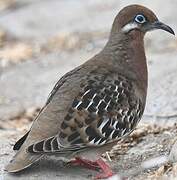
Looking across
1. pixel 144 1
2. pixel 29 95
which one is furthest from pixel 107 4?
pixel 29 95

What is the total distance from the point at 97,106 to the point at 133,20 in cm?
100

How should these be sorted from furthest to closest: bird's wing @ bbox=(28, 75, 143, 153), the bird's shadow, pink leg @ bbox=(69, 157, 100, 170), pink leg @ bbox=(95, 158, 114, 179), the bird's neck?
the bird's neck
pink leg @ bbox=(69, 157, 100, 170)
pink leg @ bbox=(95, 158, 114, 179)
the bird's shadow
bird's wing @ bbox=(28, 75, 143, 153)

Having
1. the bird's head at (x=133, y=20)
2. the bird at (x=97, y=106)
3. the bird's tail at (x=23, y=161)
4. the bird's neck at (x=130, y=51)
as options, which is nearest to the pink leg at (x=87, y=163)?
the bird at (x=97, y=106)

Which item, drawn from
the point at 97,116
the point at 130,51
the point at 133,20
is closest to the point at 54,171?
the point at 97,116

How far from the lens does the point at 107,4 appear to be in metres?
13.8

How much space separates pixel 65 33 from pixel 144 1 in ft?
4.96

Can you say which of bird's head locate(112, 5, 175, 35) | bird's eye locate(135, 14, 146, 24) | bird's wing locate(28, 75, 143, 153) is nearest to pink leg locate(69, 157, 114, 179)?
bird's wing locate(28, 75, 143, 153)

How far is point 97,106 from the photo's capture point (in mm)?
6543

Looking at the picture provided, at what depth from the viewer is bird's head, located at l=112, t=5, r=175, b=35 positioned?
7156 millimetres

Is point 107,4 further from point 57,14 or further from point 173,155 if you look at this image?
point 173,155

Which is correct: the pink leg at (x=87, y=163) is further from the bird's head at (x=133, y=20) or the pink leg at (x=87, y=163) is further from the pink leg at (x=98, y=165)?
the bird's head at (x=133, y=20)

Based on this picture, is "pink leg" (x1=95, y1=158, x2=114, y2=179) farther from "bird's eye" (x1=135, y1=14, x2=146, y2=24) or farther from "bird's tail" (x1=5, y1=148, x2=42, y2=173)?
"bird's eye" (x1=135, y1=14, x2=146, y2=24)

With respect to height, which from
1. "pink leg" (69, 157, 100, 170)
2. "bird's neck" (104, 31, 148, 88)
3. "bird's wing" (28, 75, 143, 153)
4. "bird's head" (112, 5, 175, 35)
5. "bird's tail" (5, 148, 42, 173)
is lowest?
"pink leg" (69, 157, 100, 170)

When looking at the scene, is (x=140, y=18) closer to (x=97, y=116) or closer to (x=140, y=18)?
(x=140, y=18)
